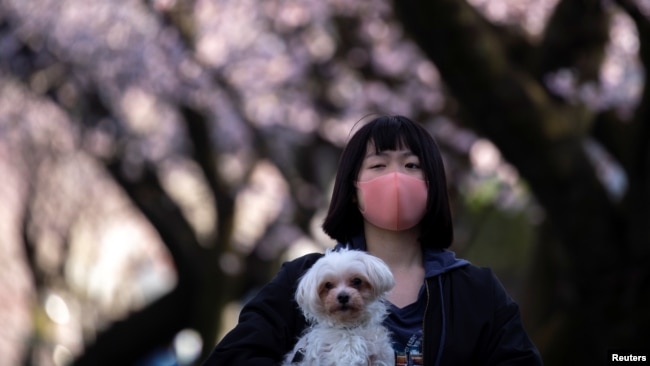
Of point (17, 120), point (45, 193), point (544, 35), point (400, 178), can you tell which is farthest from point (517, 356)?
point (45, 193)

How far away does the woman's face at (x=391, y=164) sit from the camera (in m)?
3.65

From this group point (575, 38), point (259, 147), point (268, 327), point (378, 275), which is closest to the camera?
point (378, 275)

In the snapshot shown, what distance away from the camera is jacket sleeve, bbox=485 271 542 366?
3471 millimetres

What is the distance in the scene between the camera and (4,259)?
20250 millimetres

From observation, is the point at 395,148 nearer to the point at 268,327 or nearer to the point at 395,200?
the point at 395,200

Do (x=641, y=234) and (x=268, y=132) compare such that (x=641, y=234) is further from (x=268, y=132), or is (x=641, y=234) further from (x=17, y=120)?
(x=17, y=120)

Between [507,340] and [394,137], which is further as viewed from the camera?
[394,137]

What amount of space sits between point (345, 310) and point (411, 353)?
23 cm

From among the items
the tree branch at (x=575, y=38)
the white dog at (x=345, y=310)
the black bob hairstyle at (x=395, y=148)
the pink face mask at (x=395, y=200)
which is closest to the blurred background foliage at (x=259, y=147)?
the tree branch at (x=575, y=38)

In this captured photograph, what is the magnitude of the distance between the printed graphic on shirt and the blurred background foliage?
4399 millimetres

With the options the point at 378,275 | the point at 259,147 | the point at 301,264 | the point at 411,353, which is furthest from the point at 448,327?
the point at 259,147

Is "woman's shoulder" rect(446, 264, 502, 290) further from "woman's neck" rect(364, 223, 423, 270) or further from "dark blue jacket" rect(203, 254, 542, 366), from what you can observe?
"woman's neck" rect(364, 223, 423, 270)

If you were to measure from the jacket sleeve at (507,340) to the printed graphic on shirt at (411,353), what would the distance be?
0.20 m

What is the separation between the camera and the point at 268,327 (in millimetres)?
3588
